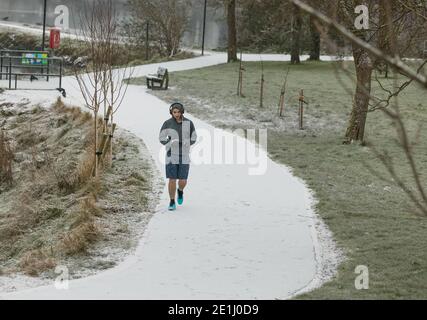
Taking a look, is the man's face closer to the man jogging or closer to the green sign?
the man jogging

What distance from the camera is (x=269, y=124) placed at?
20.6 meters

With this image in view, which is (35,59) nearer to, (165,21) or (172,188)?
(165,21)

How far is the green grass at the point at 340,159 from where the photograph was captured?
849 cm

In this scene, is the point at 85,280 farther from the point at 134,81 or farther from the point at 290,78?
the point at 290,78

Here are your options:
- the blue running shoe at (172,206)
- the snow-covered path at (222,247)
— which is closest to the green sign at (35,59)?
the snow-covered path at (222,247)

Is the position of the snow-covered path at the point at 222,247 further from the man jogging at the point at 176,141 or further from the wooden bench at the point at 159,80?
the wooden bench at the point at 159,80

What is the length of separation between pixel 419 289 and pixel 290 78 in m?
22.8

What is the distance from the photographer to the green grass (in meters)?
8.49

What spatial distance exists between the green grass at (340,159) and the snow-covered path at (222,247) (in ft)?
1.56

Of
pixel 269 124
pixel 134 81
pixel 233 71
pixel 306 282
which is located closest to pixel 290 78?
pixel 233 71

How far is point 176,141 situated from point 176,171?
478 millimetres

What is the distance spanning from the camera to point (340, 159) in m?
16.1

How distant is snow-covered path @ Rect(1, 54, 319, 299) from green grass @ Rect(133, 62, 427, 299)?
0.48m
